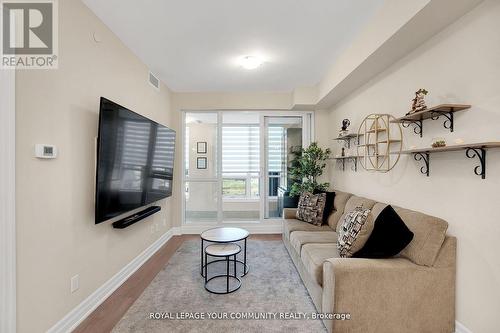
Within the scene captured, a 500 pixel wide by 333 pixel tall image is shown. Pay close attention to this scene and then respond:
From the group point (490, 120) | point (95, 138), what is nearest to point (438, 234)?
point (490, 120)

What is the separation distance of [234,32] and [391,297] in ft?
9.26

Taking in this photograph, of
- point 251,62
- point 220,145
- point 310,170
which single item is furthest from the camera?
point 220,145

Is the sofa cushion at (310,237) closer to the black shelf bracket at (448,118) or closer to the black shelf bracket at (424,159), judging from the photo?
the black shelf bracket at (424,159)

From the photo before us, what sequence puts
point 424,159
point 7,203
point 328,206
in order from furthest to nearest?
point 328,206 < point 424,159 < point 7,203

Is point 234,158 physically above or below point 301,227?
above

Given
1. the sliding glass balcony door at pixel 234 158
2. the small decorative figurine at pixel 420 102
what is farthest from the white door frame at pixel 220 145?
the small decorative figurine at pixel 420 102

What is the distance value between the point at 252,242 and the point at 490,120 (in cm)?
340

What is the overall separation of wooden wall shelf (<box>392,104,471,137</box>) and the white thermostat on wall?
111 inches

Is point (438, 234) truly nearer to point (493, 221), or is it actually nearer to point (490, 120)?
point (493, 221)

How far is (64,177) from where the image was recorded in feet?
6.15

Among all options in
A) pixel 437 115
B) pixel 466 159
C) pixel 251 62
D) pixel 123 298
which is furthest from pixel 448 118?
pixel 123 298

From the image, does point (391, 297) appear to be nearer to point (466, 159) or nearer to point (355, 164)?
point (466, 159)

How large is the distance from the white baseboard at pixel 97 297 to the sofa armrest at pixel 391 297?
82.1 inches

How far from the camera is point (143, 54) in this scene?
119 inches
